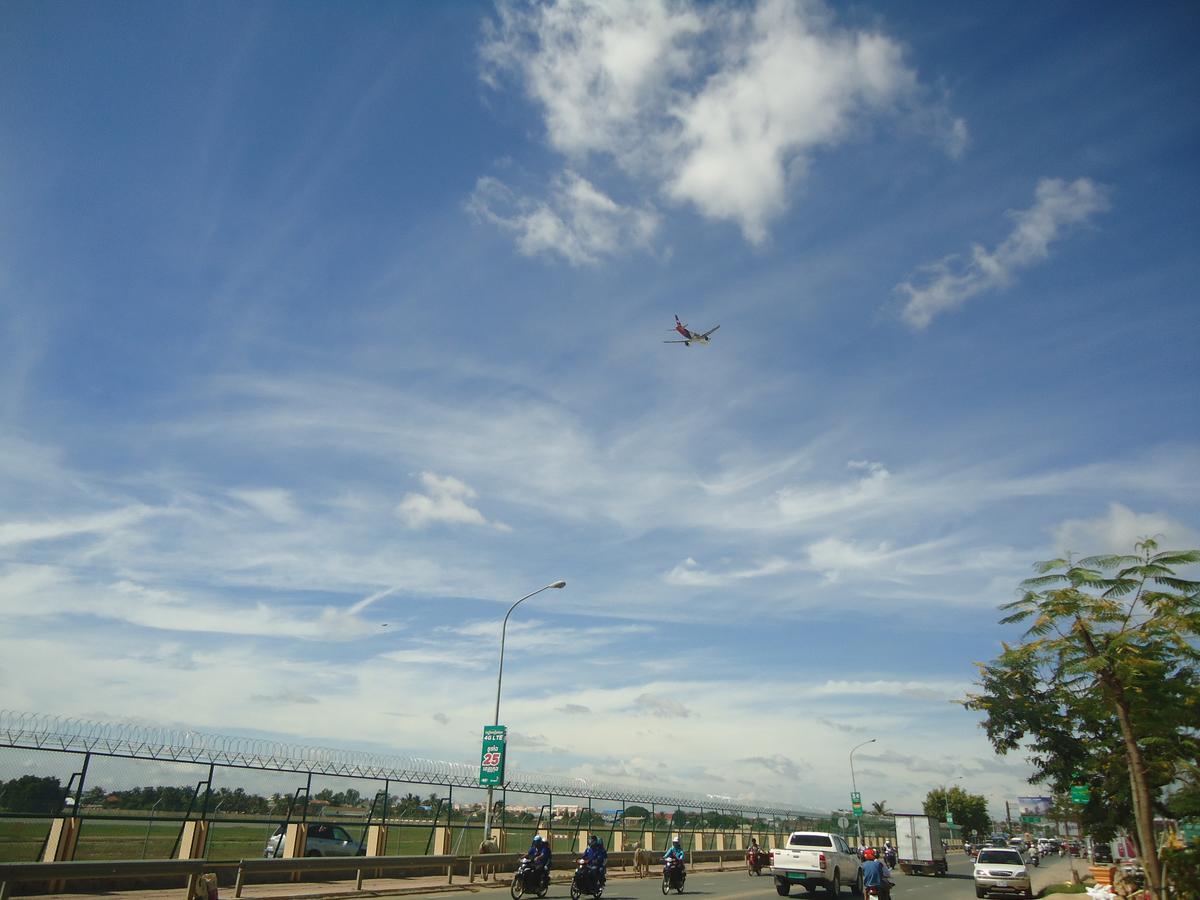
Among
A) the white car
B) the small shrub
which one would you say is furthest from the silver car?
the small shrub

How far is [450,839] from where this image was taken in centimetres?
2847

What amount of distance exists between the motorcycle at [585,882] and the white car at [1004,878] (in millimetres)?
16658

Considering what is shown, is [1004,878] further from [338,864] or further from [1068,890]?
[338,864]

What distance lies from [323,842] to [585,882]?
33.6 feet

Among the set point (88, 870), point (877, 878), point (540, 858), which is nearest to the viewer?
point (88, 870)

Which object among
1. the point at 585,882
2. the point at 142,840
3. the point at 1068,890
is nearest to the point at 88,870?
the point at 585,882

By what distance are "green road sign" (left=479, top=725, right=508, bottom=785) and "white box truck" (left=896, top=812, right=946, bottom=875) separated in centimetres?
2969

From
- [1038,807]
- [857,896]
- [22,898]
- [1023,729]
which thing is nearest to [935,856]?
[1023,729]

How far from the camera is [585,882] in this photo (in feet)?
66.1

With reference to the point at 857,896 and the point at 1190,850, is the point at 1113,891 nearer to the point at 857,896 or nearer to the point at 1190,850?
the point at 1190,850

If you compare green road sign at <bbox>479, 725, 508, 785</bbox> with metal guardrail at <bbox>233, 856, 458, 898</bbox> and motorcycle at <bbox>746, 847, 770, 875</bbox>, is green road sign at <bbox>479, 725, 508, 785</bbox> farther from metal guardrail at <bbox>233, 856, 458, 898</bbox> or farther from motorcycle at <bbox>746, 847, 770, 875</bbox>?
motorcycle at <bbox>746, 847, 770, 875</bbox>

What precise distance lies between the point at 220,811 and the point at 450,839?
933 centimetres

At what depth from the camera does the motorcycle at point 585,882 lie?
20.1 m

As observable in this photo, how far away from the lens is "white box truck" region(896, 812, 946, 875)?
46.6 m
